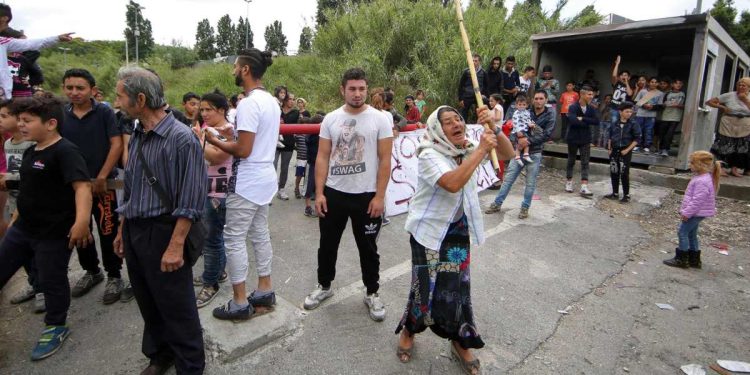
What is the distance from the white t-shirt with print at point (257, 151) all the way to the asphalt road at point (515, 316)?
3.68ft

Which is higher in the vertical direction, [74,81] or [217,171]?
[74,81]

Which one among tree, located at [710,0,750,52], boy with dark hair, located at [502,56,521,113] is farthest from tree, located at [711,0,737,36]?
boy with dark hair, located at [502,56,521,113]

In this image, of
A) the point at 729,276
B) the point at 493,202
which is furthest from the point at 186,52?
the point at 729,276

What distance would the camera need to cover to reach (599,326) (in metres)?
3.52

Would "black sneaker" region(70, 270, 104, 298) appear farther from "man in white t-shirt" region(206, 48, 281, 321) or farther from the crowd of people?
"man in white t-shirt" region(206, 48, 281, 321)

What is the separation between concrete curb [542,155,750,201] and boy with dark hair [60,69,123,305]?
8.82 m

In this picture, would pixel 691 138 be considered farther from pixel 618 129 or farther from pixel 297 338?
pixel 297 338

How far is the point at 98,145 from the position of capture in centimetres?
353

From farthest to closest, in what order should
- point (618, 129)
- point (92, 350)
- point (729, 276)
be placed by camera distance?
point (618, 129)
point (729, 276)
point (92, 350)

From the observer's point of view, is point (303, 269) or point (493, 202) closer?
point (303, 269)

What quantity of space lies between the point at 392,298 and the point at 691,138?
304 inches

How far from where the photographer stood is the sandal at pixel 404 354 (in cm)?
293

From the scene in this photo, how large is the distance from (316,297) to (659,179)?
777 centimetres

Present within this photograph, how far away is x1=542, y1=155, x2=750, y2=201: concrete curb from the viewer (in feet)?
24.9
